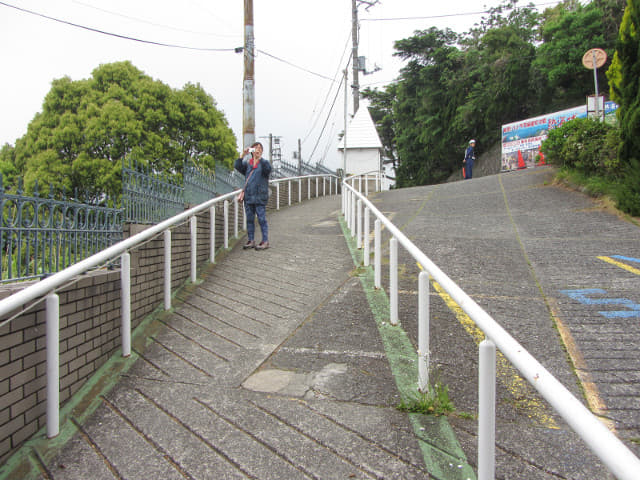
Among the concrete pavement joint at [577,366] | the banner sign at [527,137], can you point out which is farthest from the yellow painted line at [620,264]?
the banner sign at [527,137]

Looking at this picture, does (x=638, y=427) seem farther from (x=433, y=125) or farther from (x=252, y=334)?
(x=433, y=125)

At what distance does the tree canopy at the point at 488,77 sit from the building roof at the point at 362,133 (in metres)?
5.73

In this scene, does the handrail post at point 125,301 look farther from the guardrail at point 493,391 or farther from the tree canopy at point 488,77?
the tree canopy at point 488,77

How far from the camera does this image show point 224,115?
2420 cm

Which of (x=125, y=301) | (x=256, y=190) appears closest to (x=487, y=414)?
(x=125, y=301)

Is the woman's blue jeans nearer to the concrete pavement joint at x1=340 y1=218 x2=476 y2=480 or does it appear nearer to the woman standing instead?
the woman standing

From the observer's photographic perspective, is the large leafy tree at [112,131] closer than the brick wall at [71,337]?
No

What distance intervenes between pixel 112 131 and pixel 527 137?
18.4 meters

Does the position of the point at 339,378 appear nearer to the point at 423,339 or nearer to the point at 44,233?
the point at 423,339

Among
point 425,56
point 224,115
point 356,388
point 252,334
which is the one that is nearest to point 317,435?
point 356,388

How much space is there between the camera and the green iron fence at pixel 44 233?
311 centimetres

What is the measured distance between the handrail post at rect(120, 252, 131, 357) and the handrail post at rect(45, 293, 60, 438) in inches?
33.9

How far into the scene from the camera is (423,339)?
299 cm

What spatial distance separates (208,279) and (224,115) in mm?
20418
